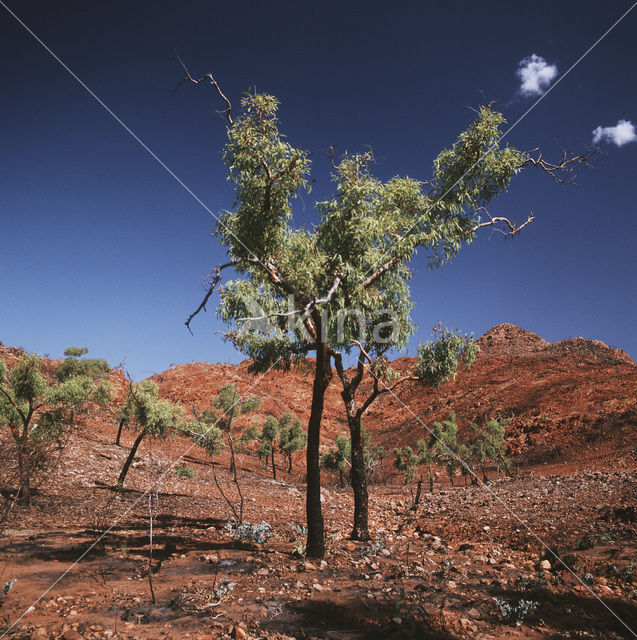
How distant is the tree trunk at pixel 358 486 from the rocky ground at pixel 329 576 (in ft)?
1.78

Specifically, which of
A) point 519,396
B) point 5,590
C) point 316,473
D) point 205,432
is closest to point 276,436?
point 205,432

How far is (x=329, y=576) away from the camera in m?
7.02

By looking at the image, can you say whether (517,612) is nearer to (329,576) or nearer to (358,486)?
(329,576)

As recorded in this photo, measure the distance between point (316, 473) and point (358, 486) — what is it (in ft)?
9.20

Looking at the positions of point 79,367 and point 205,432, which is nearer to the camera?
point 205,432

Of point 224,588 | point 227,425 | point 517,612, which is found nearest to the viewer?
point 517,612

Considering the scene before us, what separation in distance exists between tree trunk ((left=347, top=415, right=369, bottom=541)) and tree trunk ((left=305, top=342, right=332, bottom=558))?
7.55ft

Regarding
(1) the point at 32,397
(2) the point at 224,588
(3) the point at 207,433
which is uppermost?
(1) the point at 32,397

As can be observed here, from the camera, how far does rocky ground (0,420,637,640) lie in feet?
15.6

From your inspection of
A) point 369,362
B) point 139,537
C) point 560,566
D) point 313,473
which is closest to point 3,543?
point 139,537

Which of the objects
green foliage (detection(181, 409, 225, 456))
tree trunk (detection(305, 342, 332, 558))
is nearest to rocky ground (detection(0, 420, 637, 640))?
tree trunk (detection(305, 342, 332, 558))

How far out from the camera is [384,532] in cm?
1262

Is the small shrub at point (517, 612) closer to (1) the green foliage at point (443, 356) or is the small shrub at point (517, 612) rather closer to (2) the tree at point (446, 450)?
(1) the green foliage at point (443, 356)

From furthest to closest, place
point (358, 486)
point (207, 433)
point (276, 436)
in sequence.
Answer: point (276, 436)
point (207, 433)
point (358, 486)
